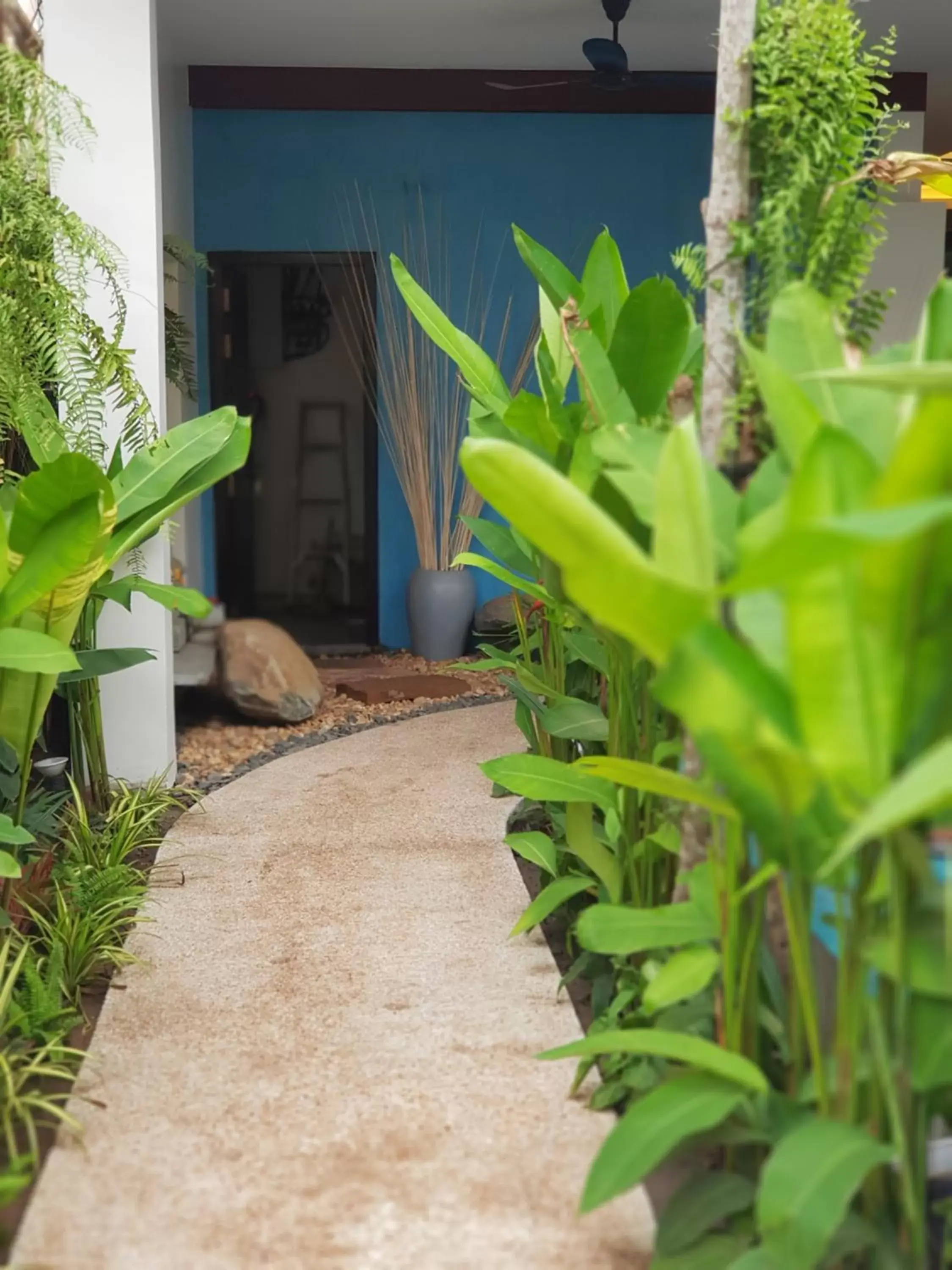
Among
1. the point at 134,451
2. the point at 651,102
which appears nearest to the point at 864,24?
the point at 651,102

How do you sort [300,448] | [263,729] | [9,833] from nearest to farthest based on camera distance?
[9,833] → [263,729] → [300,448]

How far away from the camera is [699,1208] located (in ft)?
4.69

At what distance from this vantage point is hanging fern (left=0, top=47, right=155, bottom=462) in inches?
101

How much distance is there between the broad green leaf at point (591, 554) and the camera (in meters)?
1.21

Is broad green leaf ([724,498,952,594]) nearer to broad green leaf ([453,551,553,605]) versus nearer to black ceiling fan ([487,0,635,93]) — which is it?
broad green leaf ([453,551,553,605])

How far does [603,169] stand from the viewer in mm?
5906

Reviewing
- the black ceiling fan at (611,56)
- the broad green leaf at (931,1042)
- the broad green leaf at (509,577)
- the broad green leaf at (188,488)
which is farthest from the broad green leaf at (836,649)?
the black ceiling fan at (611,56)

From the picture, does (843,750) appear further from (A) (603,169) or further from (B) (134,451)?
(A) (603,169)

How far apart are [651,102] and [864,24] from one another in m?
1.00

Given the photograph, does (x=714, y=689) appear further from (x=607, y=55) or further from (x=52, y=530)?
(x=607, y=55)

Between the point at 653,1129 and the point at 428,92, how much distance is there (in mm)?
5236

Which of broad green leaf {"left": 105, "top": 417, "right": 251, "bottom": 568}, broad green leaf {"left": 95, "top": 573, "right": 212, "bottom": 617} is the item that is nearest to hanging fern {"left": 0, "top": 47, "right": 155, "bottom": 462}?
broad green leaf {"left": 105, "top": 417, "right": 251, "bottom": 568}

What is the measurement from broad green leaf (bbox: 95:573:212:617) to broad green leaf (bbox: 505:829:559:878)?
0.96m

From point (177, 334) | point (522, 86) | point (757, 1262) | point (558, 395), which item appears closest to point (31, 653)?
point (558, 395)
